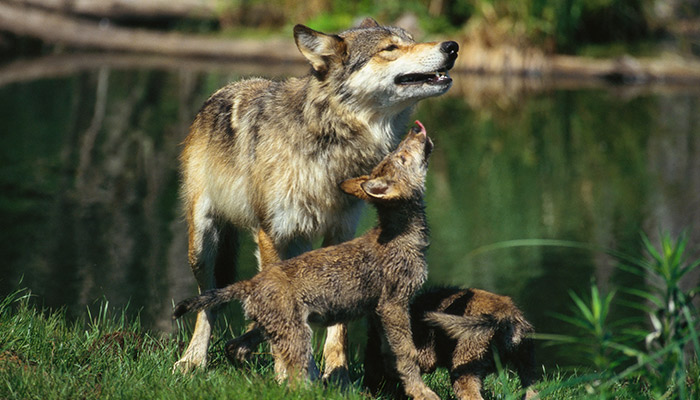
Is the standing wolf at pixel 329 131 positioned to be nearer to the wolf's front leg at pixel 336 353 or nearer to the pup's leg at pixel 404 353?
the wolf's front leg at pixel 336 353

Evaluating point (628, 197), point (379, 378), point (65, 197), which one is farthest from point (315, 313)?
point (628, 197)

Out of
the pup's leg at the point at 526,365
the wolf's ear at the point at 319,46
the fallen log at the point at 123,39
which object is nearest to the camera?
the pup's leg at the point at 526,365

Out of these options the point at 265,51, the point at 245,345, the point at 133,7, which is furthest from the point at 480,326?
the point at 133,7

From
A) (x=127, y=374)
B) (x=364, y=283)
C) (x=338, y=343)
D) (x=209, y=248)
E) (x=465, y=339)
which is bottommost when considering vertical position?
(x=338, y=343)

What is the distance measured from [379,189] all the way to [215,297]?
1151 millimetres

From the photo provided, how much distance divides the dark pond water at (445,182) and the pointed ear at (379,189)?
2037mm


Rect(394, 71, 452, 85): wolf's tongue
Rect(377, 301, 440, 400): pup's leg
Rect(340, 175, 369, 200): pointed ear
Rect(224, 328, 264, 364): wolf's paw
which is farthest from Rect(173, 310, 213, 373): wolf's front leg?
Rect(394, 71, 452, 85): wolf's tongue

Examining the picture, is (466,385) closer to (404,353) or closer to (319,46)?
(404,353)

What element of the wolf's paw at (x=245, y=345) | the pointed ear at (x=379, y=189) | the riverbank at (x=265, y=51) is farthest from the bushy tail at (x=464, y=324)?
the riverbank at (x=265, y=51)

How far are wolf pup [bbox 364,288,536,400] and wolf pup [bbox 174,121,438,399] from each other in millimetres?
186

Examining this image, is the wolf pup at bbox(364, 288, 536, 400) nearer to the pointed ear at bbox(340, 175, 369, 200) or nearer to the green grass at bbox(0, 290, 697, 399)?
the green grass at bbox(0, 290, 697, 399)

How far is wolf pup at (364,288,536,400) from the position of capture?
5.45 m

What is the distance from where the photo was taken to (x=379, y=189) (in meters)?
5.58

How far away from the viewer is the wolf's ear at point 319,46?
20.6ft
